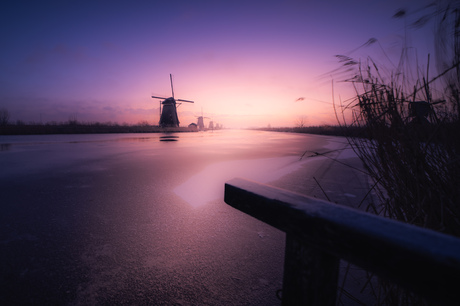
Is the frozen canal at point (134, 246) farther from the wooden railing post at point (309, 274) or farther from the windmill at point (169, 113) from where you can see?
the windmill at point (169, 113)

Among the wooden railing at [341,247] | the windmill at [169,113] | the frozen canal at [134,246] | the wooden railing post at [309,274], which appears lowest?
the frozen canal at [134,246]

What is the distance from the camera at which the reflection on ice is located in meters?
3.55

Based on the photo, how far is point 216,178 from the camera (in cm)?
476

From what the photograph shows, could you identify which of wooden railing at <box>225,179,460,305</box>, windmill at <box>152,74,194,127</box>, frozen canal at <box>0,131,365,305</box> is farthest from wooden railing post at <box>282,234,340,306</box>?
windmill at <box>152,74,194,127</box>

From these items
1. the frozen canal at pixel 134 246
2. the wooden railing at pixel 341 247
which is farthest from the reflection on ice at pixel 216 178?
the wooden railing at pixel 341 247

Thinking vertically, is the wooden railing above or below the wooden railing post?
above

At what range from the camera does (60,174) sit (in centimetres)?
484

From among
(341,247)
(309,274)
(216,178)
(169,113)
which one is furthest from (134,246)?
(169,113)

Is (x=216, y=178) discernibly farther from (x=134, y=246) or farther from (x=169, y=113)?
(x=169, y=113)

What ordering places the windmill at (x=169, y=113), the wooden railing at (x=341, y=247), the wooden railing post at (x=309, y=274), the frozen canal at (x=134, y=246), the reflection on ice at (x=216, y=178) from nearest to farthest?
1. the wooden railing at (x=341, y=247)
2. the wooden railing post at (x=309, y=274)
3. the frozen canal at (x=134, y=246)
4. the reflection on ice at (x=216, y=178)
5. the windmill at (x=169, y=113)

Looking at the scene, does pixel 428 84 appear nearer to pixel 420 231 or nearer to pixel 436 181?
pixel 436 181

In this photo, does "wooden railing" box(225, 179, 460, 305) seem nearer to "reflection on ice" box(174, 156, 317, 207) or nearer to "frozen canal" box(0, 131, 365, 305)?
"frozen canal" box(0, 131, 365, 305)

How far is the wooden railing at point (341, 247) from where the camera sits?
0.43 metres

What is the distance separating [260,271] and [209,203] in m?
1.57
